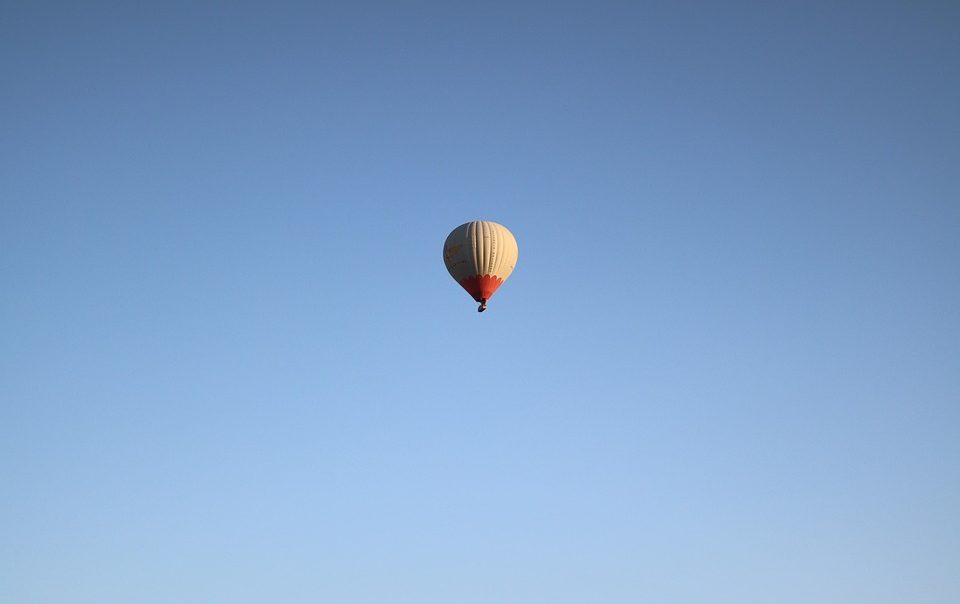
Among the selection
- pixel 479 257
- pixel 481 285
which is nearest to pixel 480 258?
pixel 479 257

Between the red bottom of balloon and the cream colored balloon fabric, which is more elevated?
the cream colored balloon fabric

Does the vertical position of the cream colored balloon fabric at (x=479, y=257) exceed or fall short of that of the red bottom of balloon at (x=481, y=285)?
it exceeds it

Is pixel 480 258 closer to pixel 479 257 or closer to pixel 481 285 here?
pixel 479 257

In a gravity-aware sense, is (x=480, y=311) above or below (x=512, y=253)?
below

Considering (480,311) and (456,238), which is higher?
(456,238)
